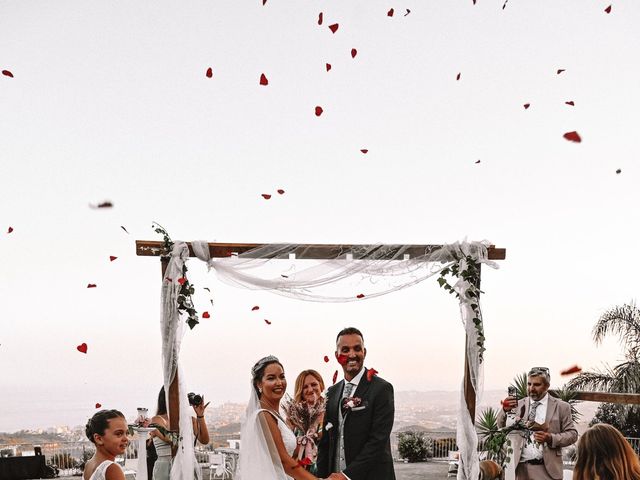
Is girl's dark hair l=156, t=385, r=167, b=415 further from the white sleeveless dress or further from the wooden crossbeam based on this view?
the white sleeveless dress

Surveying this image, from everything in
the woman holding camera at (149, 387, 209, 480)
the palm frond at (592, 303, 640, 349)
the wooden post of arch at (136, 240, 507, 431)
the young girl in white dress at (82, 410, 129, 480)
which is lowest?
the woman holding camera at (149, 387, 209, 480)

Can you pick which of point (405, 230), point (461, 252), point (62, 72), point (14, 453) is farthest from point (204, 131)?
point (14, 453)

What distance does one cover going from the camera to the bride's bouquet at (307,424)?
197 inches

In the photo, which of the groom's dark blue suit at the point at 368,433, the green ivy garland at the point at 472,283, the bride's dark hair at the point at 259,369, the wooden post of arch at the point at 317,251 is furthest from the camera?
the green ivy garland at the point at 472,283

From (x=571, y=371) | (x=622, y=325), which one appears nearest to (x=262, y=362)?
(x=571, y=371)

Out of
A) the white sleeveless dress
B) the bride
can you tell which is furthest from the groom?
the white sleeveless dress

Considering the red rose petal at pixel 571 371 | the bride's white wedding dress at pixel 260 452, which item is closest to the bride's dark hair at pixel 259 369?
the bride's white wedding dress at pixel 260 452

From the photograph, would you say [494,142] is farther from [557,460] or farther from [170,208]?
[557,460]

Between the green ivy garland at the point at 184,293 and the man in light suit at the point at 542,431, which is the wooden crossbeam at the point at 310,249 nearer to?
the green ivy garland at the point at 184,293

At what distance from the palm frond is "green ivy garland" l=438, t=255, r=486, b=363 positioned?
5498 millimetres

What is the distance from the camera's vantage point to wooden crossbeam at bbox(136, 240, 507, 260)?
6.84m

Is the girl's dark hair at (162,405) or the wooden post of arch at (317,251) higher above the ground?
the wooden post of arch at (317,251)

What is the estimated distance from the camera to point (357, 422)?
16.0 feet

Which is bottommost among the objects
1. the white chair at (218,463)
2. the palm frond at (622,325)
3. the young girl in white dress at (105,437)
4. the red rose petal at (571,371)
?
the white chair at (218,463)
